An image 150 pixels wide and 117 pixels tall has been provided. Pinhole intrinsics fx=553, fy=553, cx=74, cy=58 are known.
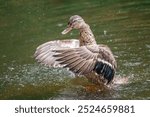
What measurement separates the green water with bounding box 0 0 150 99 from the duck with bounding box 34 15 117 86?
A: 37cm

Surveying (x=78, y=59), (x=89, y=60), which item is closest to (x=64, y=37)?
(x=89, y=60)

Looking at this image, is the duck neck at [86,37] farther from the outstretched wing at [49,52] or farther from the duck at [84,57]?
the outstretched wing at [49,52]

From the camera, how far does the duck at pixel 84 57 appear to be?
30.8 feet

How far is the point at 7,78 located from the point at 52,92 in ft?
4.23

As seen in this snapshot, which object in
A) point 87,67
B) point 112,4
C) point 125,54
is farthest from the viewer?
point 112,4

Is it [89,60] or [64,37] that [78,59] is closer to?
[89,60]

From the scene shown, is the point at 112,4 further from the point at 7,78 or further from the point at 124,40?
the point at 7,78

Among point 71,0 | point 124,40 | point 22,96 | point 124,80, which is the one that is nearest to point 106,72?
point 124,80

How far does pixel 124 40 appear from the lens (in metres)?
13.0

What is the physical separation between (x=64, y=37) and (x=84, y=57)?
463cm

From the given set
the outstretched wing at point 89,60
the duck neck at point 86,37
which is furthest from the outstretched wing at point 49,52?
the outstretched wing at point 89,60

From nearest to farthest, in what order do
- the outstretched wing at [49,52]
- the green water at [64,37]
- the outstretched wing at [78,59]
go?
the outstretched wing at [78,59] < the green water at [64,37] < the outstretched wing at [49,52]

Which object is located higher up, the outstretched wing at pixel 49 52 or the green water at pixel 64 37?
the outstretched wing at pixel 49 52

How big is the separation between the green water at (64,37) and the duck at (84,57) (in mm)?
368
